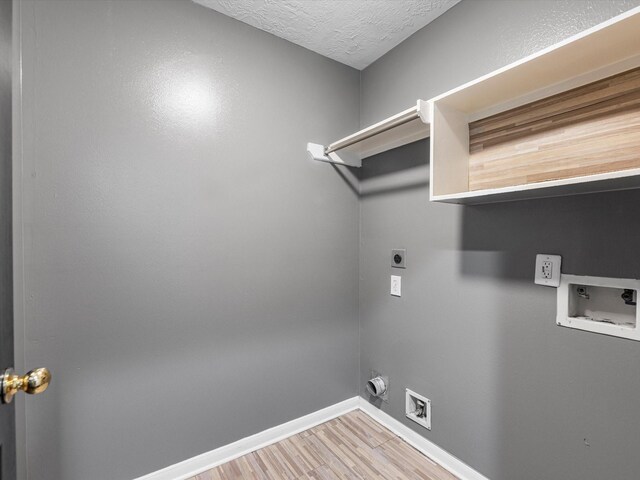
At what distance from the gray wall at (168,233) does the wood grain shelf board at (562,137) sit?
36.9 inches

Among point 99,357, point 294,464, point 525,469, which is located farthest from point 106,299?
point 525,469

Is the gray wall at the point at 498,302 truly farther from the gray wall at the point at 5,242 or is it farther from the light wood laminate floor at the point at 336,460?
the gray wall at the point at 5,242

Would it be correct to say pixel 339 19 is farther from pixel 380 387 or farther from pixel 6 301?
pixel 380 387

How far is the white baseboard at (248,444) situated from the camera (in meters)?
1.43

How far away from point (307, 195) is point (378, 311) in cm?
89

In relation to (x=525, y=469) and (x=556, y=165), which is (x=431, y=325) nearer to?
(x=525, y=469)

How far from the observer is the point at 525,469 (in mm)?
1214

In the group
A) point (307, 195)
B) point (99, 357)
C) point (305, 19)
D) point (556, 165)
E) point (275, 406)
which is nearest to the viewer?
point (556, 165)

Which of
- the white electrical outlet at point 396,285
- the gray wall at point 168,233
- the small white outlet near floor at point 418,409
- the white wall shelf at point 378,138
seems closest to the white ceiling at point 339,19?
the gray wall at point 168,233

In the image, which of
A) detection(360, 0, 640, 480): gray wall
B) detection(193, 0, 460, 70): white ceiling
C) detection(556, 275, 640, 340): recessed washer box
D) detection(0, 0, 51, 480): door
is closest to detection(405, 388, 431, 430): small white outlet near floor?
detection(360, 0, 640, 480): gray wall

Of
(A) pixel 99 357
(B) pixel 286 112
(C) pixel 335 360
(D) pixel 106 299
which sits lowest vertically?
(C) pixel 335 360

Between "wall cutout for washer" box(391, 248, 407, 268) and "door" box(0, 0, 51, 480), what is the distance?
1560 mm

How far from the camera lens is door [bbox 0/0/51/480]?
25.9 inches

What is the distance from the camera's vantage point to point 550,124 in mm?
1136
